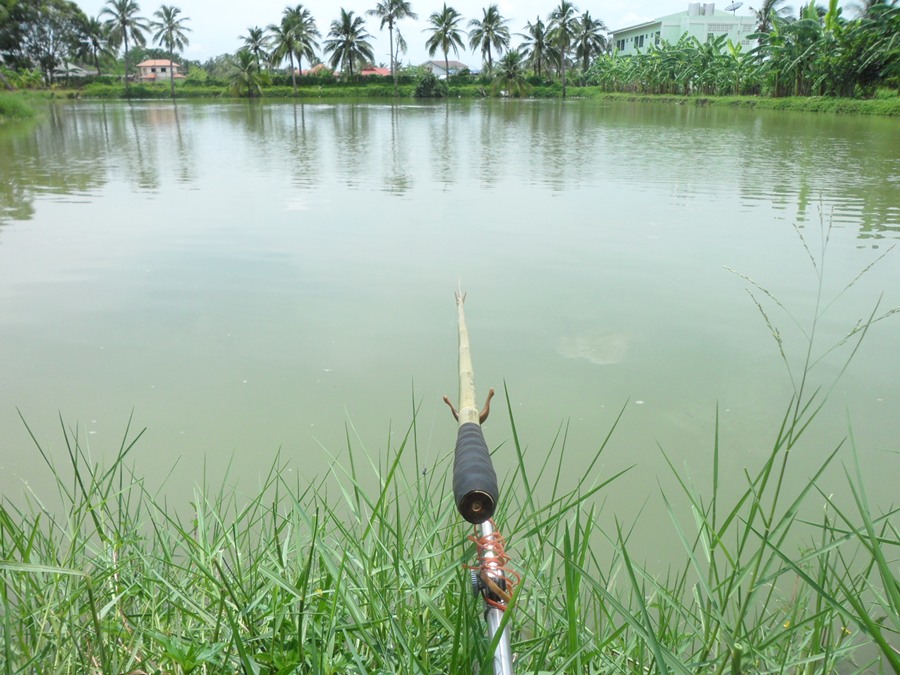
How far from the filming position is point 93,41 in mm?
48219

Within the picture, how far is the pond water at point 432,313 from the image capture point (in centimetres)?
257

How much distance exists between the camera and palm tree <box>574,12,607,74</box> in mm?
46141

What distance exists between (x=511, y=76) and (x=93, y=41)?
29078 mm

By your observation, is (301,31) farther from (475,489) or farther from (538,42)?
(475,489)

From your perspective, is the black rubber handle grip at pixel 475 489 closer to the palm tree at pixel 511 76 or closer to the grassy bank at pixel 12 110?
the grassy bank at pixel 12 110

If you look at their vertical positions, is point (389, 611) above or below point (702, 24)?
below

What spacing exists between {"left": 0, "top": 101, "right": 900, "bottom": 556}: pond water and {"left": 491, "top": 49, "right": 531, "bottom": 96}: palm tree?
34491 mm

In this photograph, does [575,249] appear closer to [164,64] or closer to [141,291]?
[141,291]

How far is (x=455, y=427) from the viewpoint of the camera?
259 centimetres

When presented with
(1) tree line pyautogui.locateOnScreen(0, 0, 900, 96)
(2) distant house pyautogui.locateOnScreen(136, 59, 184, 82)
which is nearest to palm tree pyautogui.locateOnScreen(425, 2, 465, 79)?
(1) tree line pyautogui.locateOnScreen(0, 0, 900, 96)

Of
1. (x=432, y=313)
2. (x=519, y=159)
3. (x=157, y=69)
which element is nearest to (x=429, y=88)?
(x=519, y=159)

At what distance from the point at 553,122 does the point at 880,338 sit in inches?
666

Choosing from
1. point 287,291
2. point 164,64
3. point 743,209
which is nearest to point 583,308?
point 287,291

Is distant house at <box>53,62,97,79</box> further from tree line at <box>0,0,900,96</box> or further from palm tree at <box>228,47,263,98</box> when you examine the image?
palm tree at <box>228,47,263,98</box>
